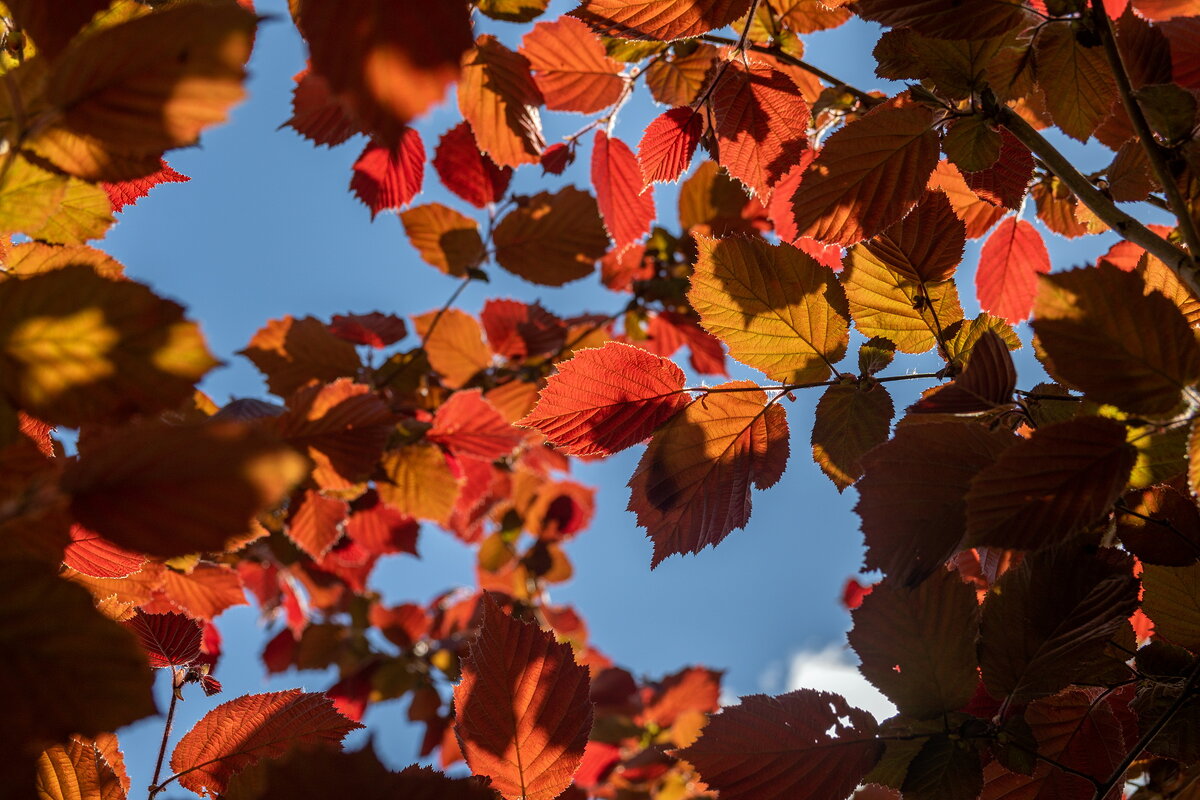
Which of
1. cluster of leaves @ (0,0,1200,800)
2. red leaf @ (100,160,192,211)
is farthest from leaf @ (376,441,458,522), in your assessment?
red leaf @ (100,160,192,211)

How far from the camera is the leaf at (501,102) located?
4.48ft

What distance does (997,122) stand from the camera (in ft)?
2.86

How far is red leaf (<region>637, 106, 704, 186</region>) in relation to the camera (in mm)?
1255

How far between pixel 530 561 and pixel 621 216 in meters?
1.92

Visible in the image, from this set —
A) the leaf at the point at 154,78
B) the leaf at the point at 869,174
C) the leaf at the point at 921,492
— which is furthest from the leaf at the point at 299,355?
the leaf at the point at 921,492

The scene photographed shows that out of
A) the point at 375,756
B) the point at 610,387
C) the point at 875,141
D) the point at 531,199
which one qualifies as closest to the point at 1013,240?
the point at 875,141

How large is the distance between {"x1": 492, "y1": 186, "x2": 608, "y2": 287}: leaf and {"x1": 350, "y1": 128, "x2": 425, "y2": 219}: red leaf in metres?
0.30

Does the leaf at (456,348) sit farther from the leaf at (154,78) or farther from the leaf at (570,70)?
the leaf at (154,78)

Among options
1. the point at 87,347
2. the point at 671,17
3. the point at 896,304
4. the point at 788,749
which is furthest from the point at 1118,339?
the point at 87,347

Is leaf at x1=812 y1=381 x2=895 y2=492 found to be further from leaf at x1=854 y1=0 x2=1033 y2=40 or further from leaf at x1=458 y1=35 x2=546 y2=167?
leaf at x1=458 y1=35 x2=546 y2=167

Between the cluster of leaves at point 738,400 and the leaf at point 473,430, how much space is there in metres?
0.34

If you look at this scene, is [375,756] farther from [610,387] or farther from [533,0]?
[533,0]

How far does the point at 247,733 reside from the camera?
33.6 inches

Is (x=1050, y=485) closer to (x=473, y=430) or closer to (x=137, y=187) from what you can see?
(x=137, y=187)
